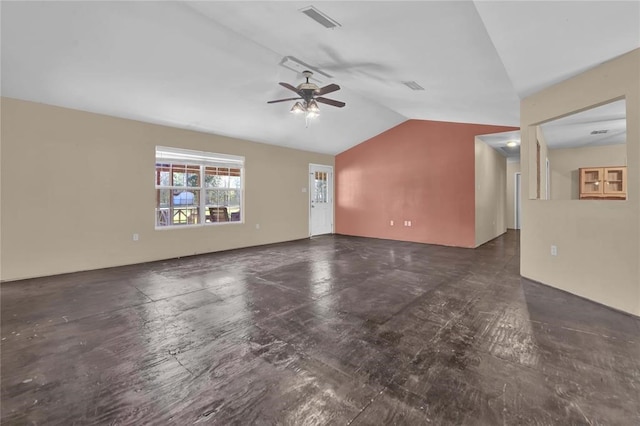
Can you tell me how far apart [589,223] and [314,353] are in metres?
3.34

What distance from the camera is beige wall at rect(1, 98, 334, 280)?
3.87 metres

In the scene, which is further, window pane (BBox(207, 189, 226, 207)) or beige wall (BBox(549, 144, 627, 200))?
beige wall (BBox(549, 144, 627, 200))

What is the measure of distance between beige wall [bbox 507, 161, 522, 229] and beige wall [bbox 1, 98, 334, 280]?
9.08 metres

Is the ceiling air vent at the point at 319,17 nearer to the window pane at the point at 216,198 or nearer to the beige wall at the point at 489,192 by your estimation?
the window pane at the point at 216,198

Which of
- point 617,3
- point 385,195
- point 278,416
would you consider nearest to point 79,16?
point 278,416

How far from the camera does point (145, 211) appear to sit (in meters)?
5.05

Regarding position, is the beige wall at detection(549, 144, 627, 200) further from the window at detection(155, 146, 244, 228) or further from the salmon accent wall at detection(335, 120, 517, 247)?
the window at detection(155, 146, 244, 228)

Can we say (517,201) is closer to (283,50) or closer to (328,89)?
(328,89)

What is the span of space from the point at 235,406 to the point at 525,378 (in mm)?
1767

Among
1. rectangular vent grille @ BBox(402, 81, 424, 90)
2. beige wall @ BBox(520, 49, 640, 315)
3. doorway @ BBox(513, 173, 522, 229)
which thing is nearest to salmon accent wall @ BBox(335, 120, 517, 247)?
beige wall @ BBox(520, 49, 640, 315)

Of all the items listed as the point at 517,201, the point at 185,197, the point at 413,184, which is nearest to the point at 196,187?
the point at 185,197

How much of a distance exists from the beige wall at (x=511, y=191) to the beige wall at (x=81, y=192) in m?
9.08

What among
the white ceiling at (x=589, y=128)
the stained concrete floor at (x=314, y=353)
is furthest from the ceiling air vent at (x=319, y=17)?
the white ceiling at (x=589, y=128)

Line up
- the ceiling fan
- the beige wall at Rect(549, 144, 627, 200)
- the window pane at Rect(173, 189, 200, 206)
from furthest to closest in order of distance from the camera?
the beige wall at Rect(549, 144, 627, 200) → the window pane at Rect(173, 189, 200, 206) → the ceiling fan
